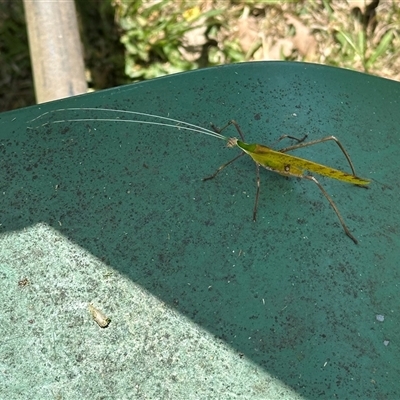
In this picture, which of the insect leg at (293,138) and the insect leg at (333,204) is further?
the insect leg at (293,138)

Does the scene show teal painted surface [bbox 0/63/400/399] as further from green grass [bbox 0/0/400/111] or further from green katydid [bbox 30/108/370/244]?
green grass [bbox 0/0/400/111]

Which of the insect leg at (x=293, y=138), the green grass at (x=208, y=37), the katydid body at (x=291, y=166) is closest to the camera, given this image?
the katydid body at (x=291, y=166)

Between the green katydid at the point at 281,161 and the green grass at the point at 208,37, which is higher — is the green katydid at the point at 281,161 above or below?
above

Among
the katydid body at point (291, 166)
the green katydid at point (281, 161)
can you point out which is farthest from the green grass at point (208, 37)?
the katydid body at point (291, 166)

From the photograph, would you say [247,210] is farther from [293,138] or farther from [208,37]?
[208,37]

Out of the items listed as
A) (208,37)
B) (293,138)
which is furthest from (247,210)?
(208,37)

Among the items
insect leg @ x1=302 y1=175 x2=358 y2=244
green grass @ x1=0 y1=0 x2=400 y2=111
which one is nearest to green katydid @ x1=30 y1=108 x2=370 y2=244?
insect leg @ x1=302 y1=175 x2=358 y2=244

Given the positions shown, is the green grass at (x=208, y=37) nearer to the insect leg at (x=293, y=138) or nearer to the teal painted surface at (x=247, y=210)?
the teal painted surface at (x=247, y=210)

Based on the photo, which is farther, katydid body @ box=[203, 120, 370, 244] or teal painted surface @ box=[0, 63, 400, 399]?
katydid body @ box=[203, 120, 370, 244]
